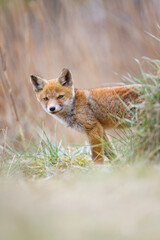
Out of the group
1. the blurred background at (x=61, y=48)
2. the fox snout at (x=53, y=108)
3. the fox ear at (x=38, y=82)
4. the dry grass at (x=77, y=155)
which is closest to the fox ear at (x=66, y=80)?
the fox ear at (x=38, y=82)

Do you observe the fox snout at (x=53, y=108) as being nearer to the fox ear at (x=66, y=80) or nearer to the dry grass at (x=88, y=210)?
the fox ear at (x=66, y=80)

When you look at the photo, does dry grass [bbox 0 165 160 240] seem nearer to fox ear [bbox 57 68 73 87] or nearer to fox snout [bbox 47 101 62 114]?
fox snout [bbox 47 101 62 114]

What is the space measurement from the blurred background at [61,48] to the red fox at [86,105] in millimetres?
879

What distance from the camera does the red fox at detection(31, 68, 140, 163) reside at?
464cm

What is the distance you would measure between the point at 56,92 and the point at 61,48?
2877mm

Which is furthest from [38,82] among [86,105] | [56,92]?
[86,105]

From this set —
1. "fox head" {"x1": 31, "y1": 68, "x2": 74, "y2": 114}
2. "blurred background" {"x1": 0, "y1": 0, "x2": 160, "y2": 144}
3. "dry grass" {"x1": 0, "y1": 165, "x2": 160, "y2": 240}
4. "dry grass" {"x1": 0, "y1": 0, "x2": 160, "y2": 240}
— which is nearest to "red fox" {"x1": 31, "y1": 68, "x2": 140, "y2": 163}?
"fox head" {"x1": 31, "y1": 68, "x2": 74, "y2": 114}

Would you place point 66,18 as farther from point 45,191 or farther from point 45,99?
point 45,191

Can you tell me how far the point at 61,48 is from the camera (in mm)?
7695

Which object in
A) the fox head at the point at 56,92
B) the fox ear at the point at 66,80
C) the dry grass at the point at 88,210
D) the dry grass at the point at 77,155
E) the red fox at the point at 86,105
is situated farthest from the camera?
the fox ear at the point at 66,80

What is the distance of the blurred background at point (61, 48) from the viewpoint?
6.47 meters

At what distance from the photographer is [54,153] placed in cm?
427

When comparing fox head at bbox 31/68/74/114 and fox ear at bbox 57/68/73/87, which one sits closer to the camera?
fox head at bbox 31/68/74/114

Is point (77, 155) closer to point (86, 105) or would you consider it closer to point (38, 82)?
point (86, 105)
